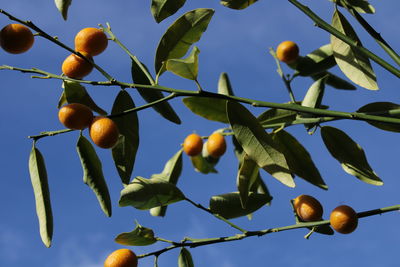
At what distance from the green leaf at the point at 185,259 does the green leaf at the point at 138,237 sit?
11 cm

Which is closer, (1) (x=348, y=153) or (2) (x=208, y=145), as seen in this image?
(1) (x=348, y=153)

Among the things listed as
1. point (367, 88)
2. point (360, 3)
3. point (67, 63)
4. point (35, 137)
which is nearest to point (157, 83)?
point (67, 63)

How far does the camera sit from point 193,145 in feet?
8.73

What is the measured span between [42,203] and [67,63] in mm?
443

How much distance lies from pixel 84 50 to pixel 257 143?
25.6 inches

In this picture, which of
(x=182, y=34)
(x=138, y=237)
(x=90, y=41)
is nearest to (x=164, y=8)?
(x=182, y=34)

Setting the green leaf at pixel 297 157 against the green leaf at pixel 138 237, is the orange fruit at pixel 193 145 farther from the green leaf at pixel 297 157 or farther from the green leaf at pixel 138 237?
the green leaf at pixel 138 237

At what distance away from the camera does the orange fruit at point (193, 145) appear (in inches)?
105

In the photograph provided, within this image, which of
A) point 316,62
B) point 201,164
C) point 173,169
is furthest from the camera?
point 201,164

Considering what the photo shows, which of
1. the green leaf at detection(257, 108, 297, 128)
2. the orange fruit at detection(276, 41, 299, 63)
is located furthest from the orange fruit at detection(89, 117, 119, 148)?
the orange fruit at detection(276, 41, 299, 63)

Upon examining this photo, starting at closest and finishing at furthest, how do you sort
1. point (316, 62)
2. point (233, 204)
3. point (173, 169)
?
point (233, 204) < point (316, 62) < point (173, 169)

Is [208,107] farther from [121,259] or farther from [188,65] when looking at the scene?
[121,259]

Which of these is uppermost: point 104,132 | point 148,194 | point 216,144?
point 216,144

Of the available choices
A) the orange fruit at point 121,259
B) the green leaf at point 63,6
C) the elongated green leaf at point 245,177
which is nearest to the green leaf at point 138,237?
the orange fruit at point 121,259
